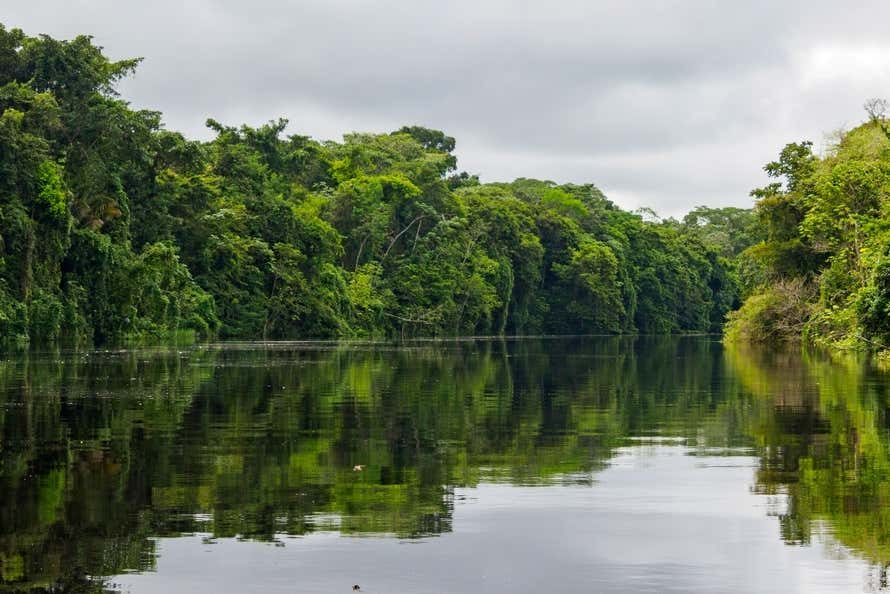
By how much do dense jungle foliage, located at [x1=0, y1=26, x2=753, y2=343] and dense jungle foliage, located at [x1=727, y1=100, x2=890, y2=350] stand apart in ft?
90.6

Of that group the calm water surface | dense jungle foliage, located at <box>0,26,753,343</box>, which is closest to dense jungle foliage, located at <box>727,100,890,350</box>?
the calm water surface

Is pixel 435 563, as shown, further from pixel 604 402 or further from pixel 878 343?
pixel 878 343

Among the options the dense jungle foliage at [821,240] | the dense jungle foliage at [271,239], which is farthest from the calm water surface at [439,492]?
the dense jungle foliage at [271,239]

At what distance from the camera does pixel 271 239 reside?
269ft

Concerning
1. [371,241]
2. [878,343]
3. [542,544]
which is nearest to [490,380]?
[878,343]

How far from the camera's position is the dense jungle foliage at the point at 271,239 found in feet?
186

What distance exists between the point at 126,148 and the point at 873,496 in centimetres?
5608

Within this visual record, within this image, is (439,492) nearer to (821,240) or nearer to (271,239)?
(821,240)

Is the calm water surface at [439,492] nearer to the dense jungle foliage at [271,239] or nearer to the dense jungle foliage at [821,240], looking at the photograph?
the dense jungle foliage at [821,240]

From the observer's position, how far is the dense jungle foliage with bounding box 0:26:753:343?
56844mm

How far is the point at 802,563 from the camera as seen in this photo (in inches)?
358

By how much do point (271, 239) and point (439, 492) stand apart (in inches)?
2785

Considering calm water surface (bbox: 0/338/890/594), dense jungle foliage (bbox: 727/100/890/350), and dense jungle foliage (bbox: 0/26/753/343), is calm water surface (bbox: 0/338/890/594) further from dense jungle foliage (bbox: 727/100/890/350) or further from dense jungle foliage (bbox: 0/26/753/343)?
dense jungle foliage (bbox: 0/26/753/343)

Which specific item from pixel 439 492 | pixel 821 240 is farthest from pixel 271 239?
pixel 439 492
